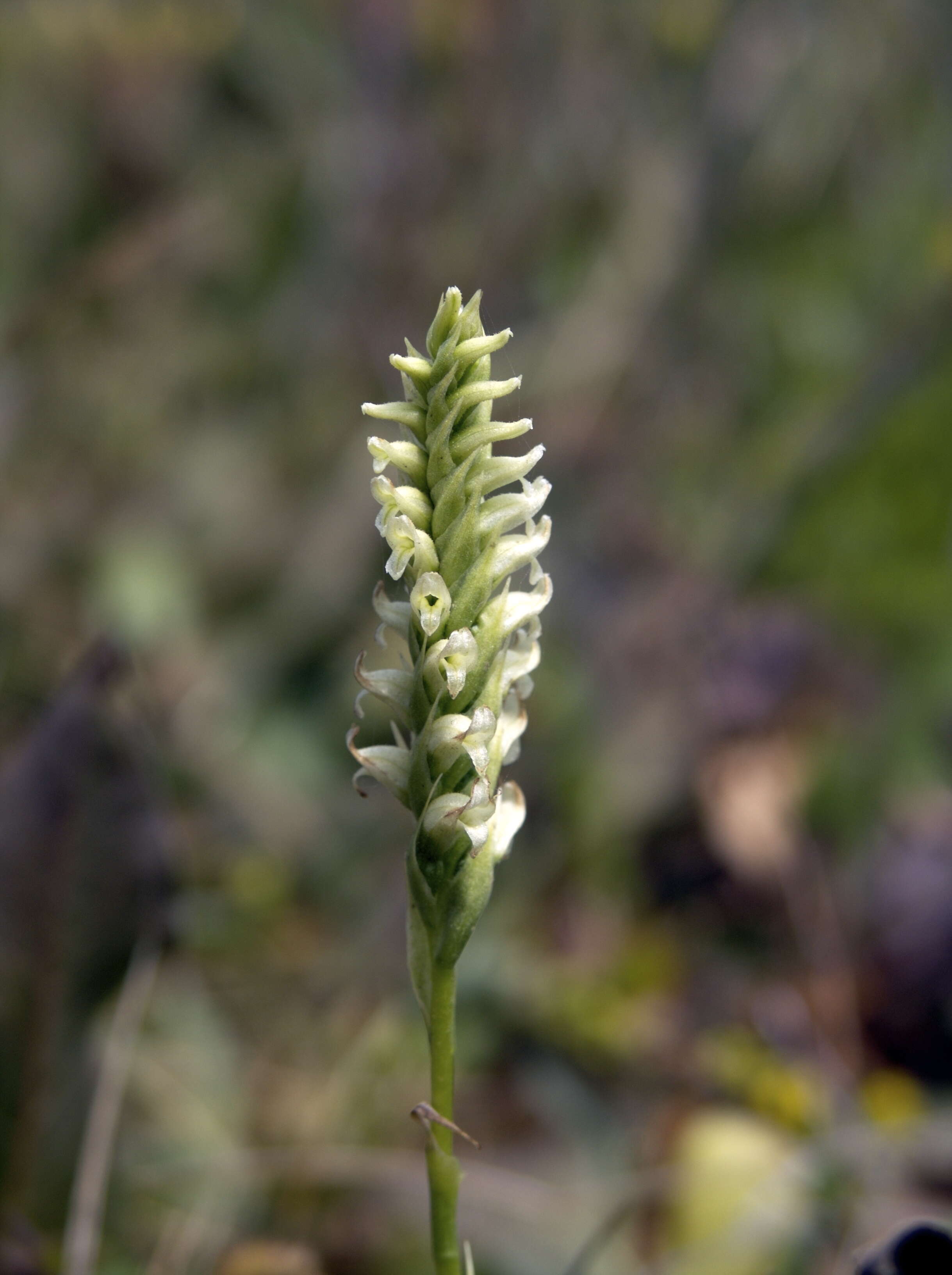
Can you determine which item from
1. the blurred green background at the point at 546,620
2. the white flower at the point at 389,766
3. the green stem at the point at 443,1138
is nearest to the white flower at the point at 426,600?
the white flower at the point at 389,766

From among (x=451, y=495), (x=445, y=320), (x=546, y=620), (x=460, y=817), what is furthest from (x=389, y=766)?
(x=546, y=620)

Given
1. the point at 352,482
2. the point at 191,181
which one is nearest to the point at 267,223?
the point at 191,181

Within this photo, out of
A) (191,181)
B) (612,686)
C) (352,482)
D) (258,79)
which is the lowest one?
(612,686)

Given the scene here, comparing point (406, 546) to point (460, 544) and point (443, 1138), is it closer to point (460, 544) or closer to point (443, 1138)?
point (460, 544)

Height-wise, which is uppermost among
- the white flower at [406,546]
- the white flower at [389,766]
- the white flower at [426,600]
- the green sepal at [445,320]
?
the green sepal at [445,320]

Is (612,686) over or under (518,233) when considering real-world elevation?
under

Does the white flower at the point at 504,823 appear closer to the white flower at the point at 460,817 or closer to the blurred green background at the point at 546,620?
the white flower at the point at 460,817

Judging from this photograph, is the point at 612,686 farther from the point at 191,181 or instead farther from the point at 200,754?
the point at 191,181
